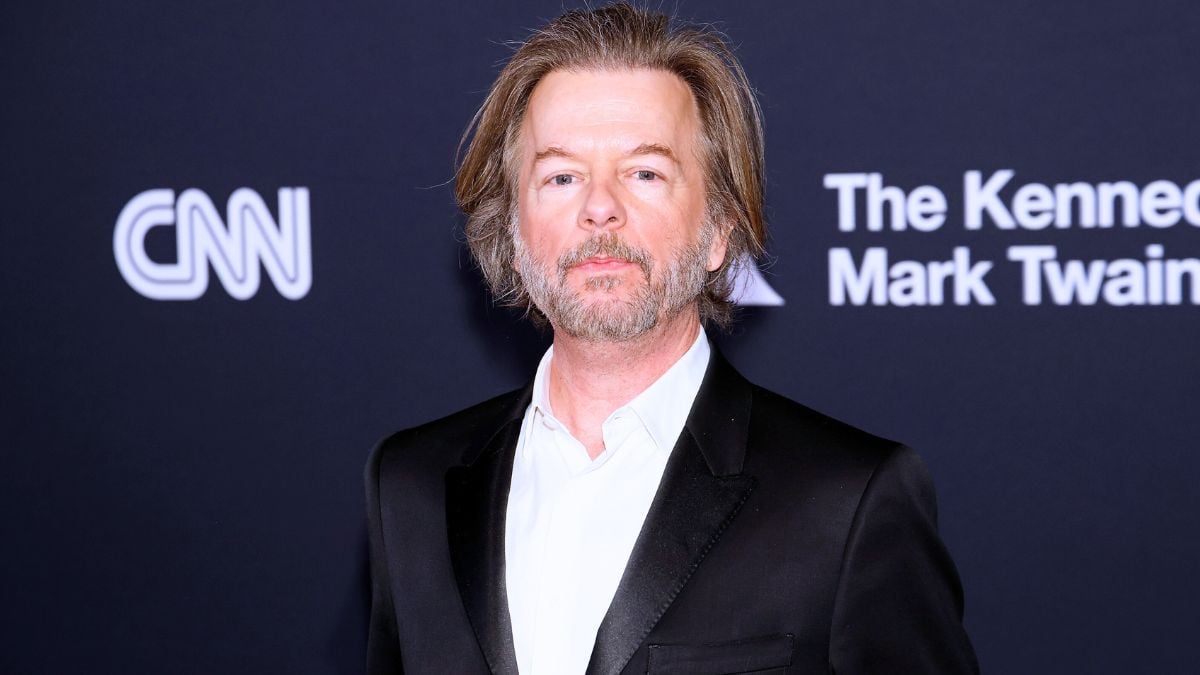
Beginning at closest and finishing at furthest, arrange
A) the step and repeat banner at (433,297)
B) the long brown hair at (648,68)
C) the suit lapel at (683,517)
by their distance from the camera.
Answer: the suit lapel at (683,517)
the long brown hair at (648,68)
the step and repeat banner at (433,297)

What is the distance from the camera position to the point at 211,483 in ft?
10.5

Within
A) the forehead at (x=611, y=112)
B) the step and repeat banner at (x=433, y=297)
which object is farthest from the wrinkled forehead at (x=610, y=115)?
the step and repeat banner at (x=433, y=297)

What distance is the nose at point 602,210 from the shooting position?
1581 millimetres

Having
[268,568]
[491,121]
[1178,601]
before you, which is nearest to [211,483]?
[268,568]

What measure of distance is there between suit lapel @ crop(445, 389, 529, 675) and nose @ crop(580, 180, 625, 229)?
315mm

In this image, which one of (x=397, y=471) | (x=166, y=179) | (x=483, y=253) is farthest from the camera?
(x=166, y=179)

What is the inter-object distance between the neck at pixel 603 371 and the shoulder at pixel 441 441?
5.4 inches

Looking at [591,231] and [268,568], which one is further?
[268,568]

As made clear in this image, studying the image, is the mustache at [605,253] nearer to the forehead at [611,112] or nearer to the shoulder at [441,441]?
the forehead at [611,112]

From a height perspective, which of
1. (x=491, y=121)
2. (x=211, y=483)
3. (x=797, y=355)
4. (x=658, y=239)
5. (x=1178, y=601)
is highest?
(x=491, y=121)

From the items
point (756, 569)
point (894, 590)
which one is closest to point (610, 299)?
point (756, 569)

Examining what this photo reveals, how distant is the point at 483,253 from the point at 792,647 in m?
0.80

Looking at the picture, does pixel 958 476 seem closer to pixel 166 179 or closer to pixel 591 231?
pixel 591 231

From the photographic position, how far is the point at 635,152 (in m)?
1.63
